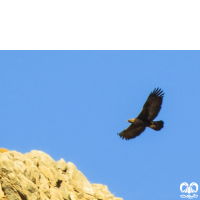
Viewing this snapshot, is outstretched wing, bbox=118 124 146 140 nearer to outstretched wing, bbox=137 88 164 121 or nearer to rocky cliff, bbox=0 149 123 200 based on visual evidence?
outstretched wing, bbox=137 88 164 121

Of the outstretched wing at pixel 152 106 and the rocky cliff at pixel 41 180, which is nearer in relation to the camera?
the outstretched wing at pixel 152 106

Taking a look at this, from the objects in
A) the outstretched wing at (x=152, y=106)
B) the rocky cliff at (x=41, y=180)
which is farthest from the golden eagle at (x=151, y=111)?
the rocky cliff at (x=41, y=180)

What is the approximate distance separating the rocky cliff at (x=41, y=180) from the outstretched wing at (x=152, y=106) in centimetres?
1077

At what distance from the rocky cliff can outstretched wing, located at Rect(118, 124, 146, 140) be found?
8.04 metres

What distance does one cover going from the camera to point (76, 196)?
1683 inches

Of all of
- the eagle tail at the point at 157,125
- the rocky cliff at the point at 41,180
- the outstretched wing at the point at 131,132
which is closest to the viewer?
the eagle tail at the point at 157,125

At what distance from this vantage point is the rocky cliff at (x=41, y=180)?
120 feet

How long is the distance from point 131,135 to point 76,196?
1119 cm

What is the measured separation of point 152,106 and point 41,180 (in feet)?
45.3

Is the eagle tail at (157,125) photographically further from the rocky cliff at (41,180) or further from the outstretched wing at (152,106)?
the rocky cliff at (41,180)

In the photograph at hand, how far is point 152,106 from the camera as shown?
30.8m

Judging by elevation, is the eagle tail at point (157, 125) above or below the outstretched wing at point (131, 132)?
below
